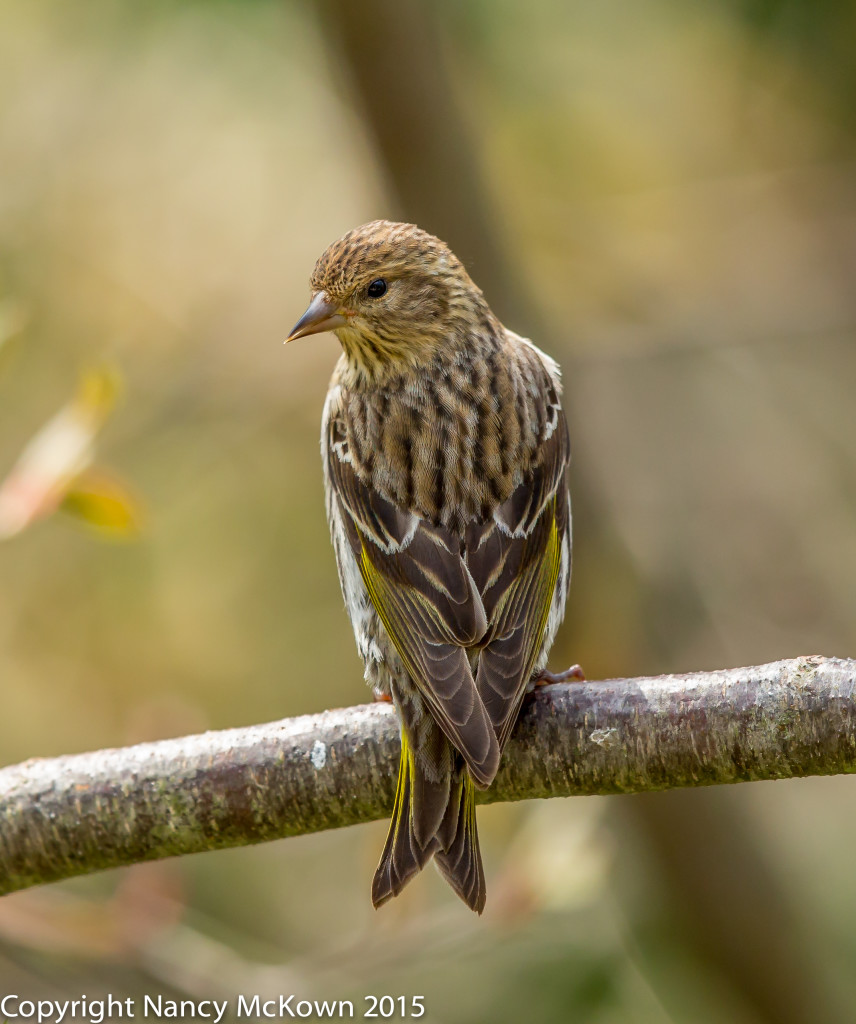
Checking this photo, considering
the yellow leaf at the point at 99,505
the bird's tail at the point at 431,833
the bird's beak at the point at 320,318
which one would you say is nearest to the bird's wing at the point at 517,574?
the bird's tail at the point at 431,833

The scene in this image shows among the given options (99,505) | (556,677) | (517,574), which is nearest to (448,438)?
(517,574)

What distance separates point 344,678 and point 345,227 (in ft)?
9.08

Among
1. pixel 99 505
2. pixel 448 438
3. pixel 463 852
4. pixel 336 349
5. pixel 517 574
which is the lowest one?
pixel 463 852

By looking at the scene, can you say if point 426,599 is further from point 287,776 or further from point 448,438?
point 287,776

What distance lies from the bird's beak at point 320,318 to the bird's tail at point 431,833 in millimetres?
1409

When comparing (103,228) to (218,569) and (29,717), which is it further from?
(29,717)

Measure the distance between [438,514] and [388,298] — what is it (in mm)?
857

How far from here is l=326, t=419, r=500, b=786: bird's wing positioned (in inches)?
145

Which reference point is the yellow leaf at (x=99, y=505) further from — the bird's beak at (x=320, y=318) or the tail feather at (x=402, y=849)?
the tail feather at (x=402, y=849)

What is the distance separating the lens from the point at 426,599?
4133mm

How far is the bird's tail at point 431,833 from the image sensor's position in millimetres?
3588

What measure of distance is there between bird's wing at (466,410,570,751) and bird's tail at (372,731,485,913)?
25 centimetres

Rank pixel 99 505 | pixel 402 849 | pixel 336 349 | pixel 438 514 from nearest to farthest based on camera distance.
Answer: pixel 402 849
pixel 99 505
pixel 438 514
pixel 336 349

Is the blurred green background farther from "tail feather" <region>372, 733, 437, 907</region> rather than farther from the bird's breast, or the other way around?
"tail feather" <region>372, 733, 437, 907</region>
